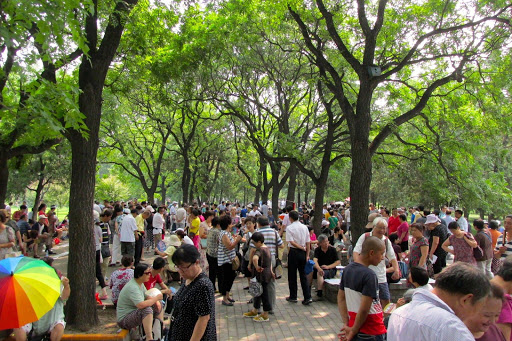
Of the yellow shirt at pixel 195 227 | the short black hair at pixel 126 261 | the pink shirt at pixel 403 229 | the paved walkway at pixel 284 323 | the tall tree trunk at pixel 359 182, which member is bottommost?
the paved walkway at pixel 284 323

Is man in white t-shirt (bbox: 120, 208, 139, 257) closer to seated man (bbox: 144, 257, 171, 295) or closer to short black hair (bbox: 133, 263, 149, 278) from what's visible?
seated man (bbox: 144, 257, 171, 295)

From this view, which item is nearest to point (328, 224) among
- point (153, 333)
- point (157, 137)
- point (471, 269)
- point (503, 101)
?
point (503, 101)

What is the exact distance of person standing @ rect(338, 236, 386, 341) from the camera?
12.7ft

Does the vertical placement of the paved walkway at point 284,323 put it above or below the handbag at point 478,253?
below

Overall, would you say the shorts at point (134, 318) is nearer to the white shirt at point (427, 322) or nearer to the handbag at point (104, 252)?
the white shirt at point (427, 322)

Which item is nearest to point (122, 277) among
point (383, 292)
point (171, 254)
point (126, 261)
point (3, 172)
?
point (126, 261)

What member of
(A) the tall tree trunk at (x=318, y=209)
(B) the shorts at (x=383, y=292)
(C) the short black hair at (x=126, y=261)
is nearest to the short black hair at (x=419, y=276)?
(B) the shorts at (x=383, y=292)

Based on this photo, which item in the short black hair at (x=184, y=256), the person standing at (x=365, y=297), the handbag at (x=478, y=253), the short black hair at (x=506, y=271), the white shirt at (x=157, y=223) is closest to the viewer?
the short black hair at (x=506, y=271)

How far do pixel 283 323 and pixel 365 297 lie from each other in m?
3.77

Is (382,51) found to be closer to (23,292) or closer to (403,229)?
(403,229)

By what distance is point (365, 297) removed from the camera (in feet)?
12.7

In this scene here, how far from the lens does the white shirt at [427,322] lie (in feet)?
7.06

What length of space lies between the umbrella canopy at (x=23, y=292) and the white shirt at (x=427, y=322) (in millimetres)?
3518

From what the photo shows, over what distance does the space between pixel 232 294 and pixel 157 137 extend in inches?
890
